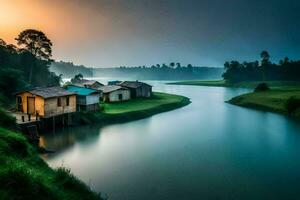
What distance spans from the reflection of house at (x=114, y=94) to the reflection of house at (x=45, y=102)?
23249 mm

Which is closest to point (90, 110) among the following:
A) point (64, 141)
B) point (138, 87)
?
point (64, 141)

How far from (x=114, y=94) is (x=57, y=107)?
2797cm

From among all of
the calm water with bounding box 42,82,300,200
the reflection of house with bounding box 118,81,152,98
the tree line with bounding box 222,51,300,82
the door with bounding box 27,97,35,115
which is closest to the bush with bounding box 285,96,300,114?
the calm water with bounding box 42,82,300,200

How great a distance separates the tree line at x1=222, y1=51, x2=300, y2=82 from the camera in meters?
145

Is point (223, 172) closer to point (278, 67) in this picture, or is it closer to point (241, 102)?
point (241, 102)

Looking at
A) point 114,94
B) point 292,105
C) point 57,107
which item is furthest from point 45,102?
point 292,105

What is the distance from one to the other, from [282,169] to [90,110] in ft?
122

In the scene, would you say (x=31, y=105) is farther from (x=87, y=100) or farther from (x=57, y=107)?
(x=87, y=100)

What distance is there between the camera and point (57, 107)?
150 feet

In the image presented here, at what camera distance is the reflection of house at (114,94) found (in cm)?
7150

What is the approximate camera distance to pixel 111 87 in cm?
7500

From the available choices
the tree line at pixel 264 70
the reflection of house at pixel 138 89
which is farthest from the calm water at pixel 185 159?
the tree line at pixel 264 70

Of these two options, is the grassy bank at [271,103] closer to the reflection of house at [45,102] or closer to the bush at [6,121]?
the reflection of house at [45,102]

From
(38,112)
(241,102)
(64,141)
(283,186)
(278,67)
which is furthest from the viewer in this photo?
(278,67)
